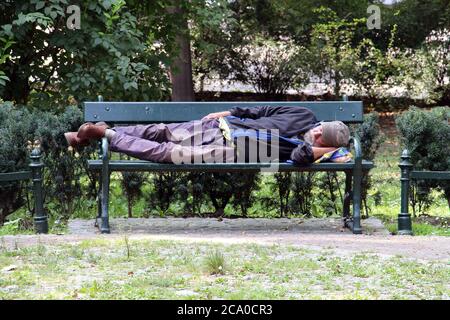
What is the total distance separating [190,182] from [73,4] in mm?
3018

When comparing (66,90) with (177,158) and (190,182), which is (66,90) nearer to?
(190,182)

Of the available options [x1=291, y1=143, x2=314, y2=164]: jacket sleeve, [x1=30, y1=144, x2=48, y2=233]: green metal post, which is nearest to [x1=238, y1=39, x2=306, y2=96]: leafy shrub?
[x1=291, y1=143, x2=314, y2=164]: jacket sleeve

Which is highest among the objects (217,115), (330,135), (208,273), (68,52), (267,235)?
(68,52)

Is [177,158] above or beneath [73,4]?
beneath

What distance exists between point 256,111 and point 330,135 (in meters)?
0.81

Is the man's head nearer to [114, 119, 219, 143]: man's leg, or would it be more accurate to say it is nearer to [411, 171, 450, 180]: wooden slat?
[411, 171, 450, 180]: wooden slat

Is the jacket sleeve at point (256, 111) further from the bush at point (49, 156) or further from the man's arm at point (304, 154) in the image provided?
the bush at point (49, 156)

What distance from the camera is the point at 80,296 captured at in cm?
486

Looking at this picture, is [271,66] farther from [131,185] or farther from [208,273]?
[208,273]

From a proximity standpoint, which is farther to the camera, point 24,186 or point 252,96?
point 252,96

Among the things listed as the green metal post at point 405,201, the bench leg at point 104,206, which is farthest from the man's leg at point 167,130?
the green metal post at point 405,201

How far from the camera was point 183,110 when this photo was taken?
8.30m

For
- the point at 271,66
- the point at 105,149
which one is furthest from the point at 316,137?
the point at 271,66

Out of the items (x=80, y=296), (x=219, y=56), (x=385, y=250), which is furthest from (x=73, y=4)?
(x=219, y=56)
